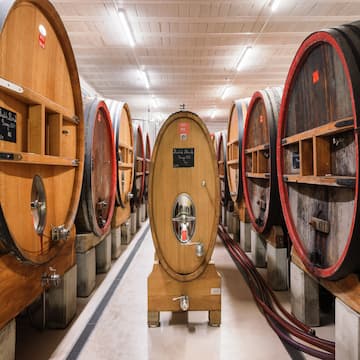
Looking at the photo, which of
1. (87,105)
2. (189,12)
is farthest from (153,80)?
(87,105)

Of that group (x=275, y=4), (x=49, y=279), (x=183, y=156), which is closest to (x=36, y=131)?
(x=49, y=279)

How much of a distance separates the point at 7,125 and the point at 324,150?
1.72 metres

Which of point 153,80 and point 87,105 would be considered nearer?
point 87,105

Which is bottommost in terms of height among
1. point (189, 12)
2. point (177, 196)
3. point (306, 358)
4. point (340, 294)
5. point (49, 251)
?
point (306, 358)

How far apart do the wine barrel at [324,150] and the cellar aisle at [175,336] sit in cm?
69

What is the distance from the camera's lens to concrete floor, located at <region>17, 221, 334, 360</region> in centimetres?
197

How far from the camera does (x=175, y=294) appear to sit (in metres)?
2.28

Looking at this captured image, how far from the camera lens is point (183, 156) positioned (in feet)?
7.55

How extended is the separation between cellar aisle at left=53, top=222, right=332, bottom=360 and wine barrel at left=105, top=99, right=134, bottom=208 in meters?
1.58

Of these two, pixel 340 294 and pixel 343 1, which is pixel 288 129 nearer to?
pixel 340 294

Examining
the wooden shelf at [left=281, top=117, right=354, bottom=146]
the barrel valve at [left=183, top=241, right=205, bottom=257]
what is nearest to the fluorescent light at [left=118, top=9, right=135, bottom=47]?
the wooden shelf at [left=281, top=117, right=354, bottom=146]

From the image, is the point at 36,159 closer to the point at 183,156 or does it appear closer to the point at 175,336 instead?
the point at 183,156

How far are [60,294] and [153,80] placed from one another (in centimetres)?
735

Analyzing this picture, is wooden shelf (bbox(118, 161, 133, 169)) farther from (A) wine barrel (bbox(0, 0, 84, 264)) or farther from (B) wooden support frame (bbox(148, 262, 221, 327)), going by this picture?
(B) wooden support frame (bbox(148, 262, 221, 327))
